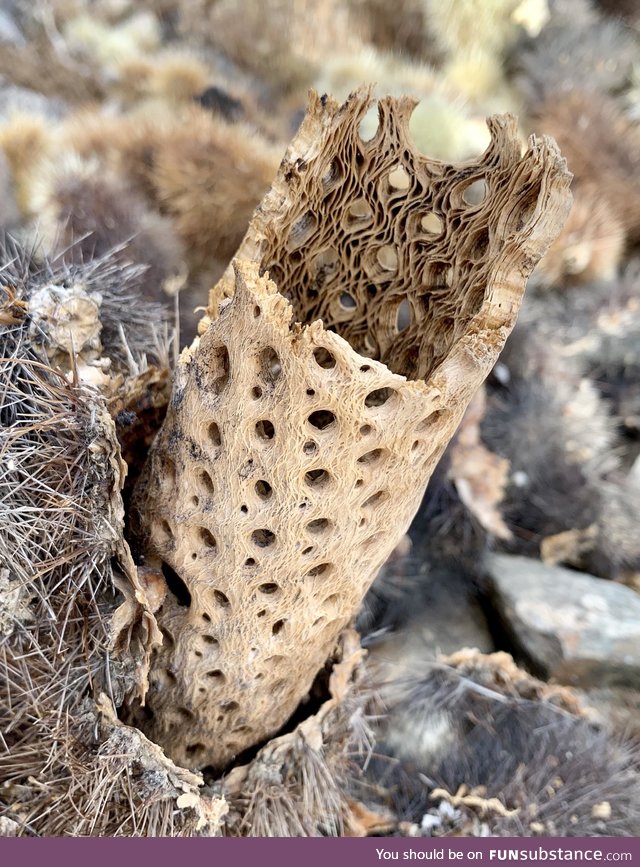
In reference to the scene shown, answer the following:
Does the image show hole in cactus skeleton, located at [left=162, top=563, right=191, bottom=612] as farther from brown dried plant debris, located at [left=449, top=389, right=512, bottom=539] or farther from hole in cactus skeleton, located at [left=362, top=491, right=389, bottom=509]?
brown dried plant debris, located at [left=449, top=389, right=512, bottom=539]

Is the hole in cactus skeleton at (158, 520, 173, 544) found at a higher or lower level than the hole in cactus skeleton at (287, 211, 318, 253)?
lower

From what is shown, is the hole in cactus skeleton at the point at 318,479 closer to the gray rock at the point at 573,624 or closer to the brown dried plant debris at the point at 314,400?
the brown dried plant debris at the point at 314,400

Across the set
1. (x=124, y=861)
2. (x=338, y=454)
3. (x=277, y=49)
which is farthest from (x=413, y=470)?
(x=277, y=49)

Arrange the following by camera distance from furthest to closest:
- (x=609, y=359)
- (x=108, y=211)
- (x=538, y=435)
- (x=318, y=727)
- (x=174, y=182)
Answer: (x=609, y=359) → (x=538, y=435) → (x=174, y=182) → (x=108, y=211) → (x=318, y=727)

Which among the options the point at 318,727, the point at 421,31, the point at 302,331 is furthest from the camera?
the point at 421,31

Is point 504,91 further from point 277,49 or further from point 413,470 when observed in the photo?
point 413,470

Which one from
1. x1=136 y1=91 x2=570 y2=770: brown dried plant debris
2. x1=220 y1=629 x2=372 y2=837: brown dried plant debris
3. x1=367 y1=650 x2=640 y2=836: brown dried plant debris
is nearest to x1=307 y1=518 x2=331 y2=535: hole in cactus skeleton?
x1=136 y1=91 x2=570 y2=770: brown dried plant debris
